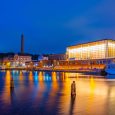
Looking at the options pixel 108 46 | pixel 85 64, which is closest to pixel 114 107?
pixel 108 46

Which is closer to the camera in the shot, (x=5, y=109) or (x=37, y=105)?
(x=5, y=109)

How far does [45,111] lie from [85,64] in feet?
591

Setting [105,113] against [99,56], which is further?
[99,56]

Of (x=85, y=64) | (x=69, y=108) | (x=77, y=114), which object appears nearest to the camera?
(x=77, y=114)

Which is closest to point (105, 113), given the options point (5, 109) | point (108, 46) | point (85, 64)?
point (5, 109)

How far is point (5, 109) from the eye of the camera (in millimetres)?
15867

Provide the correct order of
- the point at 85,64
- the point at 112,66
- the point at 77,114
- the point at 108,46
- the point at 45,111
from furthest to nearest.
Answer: the point at 85,64 → the point at 108,46 → the point at 112,66 → the point at 45,111 → the point at 77,114

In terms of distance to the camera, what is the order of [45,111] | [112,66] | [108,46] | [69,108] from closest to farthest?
[45,111] → [69,108] → [112,66] → [108,46]

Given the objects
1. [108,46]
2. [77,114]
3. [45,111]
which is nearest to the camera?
[77,114]

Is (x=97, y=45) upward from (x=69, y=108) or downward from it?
upward

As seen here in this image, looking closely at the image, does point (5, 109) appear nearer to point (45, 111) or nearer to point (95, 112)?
point (45, 111)

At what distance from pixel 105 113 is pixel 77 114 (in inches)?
56.2

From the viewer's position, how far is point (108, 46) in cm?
18000

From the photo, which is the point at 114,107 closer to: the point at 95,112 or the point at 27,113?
the point at 95,112
